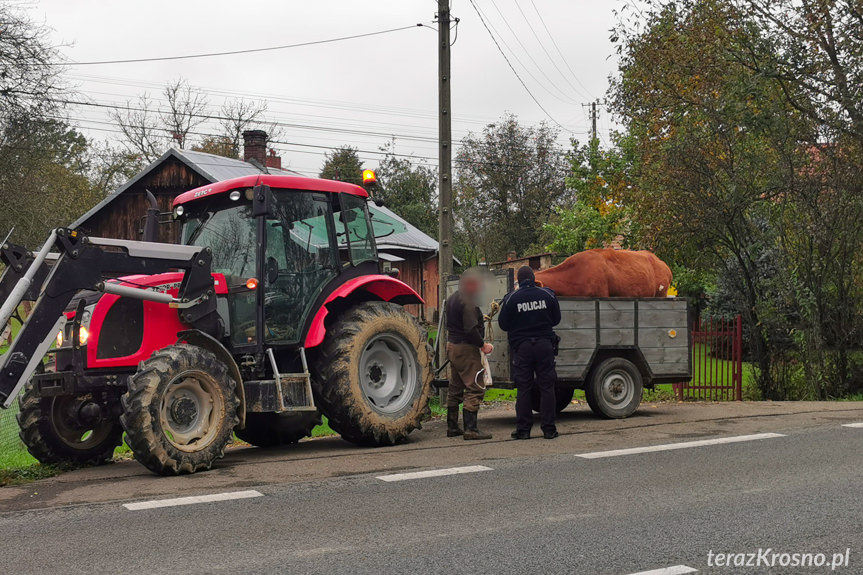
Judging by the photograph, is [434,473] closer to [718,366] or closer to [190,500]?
[190,500]

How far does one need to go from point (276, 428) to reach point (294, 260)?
81.8 inches

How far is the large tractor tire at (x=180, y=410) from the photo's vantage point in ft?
25.0

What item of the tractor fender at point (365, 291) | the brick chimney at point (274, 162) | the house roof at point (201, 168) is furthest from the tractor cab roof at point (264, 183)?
the brick chimney at point (274, 162)

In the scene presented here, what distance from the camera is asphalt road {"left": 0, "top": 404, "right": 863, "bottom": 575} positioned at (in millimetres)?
5160

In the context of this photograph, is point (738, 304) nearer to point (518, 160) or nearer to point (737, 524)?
point (737, 524)

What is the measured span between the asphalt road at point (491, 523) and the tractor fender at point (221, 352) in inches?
37.7

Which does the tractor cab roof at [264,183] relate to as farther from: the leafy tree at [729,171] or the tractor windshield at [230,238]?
the leafy tree at [729,171]

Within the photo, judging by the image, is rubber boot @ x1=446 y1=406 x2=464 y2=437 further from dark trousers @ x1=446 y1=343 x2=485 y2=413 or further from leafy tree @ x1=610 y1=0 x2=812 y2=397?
leafy tree @ x1=610 y1=0 x2=812 y2=397

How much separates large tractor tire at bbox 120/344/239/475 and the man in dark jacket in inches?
114

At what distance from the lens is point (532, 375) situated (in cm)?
1046

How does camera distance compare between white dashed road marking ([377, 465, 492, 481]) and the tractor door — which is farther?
the tractor door

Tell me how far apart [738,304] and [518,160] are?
3895cm

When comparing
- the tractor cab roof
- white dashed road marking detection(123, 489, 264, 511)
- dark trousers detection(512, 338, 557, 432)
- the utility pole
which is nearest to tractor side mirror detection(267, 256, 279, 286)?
the tractor cab roof

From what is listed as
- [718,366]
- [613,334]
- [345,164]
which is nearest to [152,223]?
[613,334]
